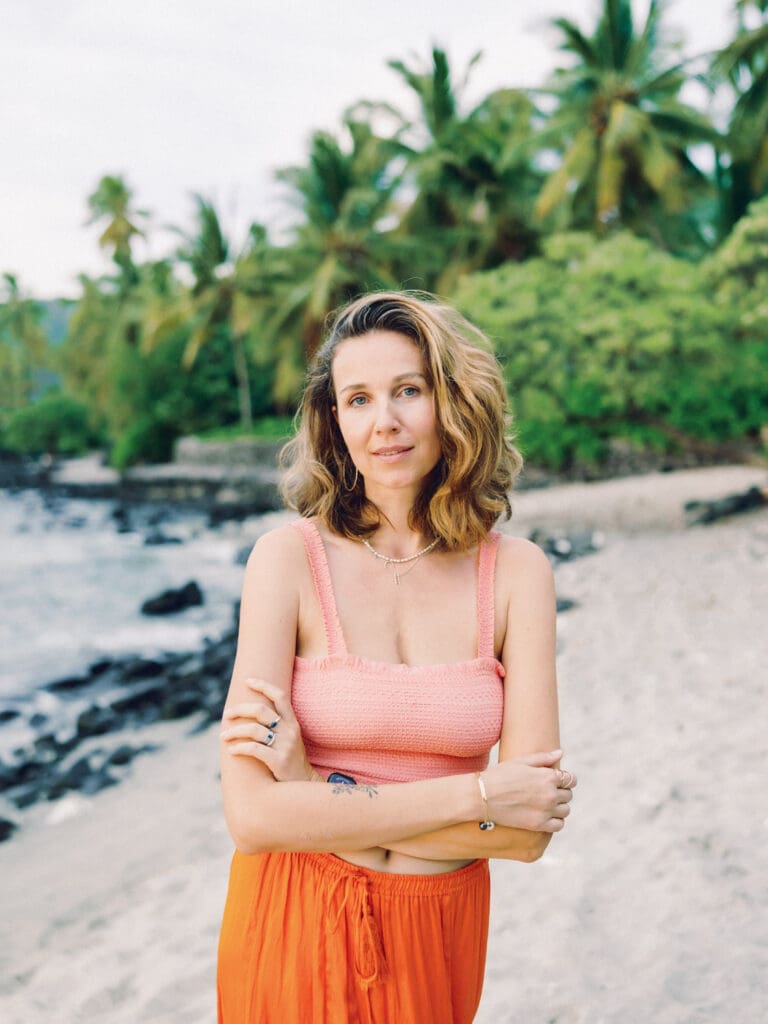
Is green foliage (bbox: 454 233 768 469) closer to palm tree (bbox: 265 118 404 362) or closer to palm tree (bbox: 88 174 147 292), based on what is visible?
palm tree (bbox: 265 118 404 362)

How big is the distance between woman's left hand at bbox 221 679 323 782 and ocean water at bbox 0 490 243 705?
8.99 meters

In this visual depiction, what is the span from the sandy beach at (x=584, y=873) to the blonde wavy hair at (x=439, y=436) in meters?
1.90

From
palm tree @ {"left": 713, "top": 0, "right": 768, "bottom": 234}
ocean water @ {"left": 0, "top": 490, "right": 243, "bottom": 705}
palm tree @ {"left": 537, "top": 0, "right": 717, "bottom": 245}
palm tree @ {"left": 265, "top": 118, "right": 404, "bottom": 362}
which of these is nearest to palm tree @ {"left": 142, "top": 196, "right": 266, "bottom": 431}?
palm tree @ {"left": 265, "top": 118, "right": 404, "bottom": 362}

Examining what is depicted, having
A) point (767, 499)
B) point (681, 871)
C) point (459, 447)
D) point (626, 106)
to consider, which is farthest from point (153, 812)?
point (626, 106)

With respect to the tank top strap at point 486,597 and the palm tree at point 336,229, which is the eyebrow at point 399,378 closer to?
the tank top strap at point 486,597

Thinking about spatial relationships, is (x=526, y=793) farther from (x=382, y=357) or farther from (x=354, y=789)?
(x=382, y=357)

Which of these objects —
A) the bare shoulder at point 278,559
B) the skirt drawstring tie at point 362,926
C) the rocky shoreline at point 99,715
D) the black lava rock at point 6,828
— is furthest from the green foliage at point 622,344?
the skirt drawstring tie at point 362,926

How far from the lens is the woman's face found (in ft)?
5.76

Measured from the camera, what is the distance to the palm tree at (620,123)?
2041 cm

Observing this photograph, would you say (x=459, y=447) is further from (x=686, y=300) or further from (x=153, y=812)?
(x=686, y=300)

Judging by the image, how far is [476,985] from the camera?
1751 mm

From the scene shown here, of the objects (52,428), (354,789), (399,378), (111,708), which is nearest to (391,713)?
(354,789)

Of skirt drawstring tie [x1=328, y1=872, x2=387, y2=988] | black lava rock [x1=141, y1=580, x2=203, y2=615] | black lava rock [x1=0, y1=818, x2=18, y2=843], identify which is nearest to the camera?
skirt drawstring tie [x1=328, y1=872, x2=387, y2=988]

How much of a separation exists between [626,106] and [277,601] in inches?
889
